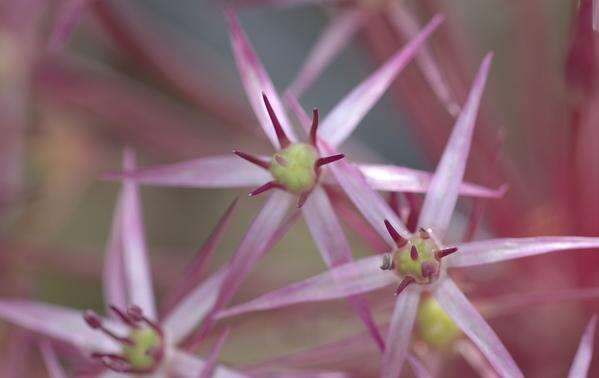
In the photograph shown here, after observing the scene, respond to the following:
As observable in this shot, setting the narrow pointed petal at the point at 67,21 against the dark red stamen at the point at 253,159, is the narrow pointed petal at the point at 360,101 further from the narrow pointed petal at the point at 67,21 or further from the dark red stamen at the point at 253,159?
the narrow pointed petal at the point at 67,21

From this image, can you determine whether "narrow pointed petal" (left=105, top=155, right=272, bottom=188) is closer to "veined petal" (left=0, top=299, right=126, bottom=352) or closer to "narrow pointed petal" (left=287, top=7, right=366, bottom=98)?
"veined petal" (left=0, top=299, right=126, bottom=352)

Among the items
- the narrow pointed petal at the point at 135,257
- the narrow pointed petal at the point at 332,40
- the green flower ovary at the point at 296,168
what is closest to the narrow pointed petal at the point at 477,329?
the green flower ovary at the point at 296,168

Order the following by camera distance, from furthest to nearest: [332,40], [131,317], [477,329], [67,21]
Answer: [332,40] < [67,21] < [131,317] < [477,329]

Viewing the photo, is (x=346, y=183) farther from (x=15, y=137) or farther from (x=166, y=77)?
(x=15, y=137)

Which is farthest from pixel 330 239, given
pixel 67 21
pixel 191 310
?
pixel 67 21

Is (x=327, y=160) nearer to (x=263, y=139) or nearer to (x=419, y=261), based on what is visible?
(x=419, y=261)

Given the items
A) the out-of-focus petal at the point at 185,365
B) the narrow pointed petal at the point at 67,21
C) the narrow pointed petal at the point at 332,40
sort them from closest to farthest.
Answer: the out-of-focus petal at the point at 185,365
the narrow pointed petal at the point at 67,21
the narrow pointed petal at the point at 332,40
